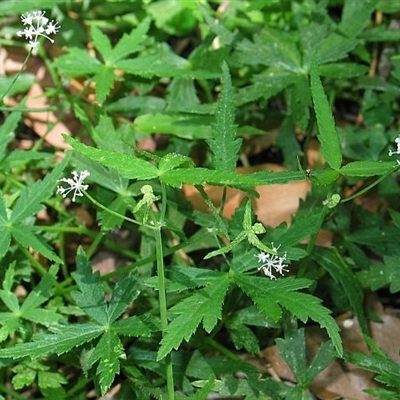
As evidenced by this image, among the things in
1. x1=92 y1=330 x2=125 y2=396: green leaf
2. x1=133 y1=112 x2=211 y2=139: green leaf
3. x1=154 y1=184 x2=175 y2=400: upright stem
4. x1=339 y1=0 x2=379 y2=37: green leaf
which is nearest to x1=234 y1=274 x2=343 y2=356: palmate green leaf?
x1=154 y1=184 x2=175 y2=400: upright stem

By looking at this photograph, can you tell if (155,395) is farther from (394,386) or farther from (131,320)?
(394,386)

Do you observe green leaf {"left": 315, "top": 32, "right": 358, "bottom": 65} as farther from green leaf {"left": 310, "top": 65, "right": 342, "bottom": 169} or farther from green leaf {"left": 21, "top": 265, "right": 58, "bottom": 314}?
green leaf {"left": 21, "top": 265, "right": 58, "bottom": 314}

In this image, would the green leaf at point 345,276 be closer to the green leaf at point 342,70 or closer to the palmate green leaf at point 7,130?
the green leaf at point 342,70

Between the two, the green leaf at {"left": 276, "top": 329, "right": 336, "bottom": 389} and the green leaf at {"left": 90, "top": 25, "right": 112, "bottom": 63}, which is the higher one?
the green leaf at {"left": 90, "top": 25, "right": 112, "bottom": 63}

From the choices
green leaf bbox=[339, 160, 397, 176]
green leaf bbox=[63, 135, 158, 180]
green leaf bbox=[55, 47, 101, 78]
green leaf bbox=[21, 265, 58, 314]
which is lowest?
green leaf bbox=[21, 265, 58, 314]

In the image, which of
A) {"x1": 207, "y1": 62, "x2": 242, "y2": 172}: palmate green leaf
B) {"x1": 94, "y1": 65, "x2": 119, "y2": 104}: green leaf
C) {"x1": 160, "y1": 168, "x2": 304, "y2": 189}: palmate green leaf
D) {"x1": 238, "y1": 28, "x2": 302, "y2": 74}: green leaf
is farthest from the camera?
{"x1": 238, "y1": 28, "x2": 302, "y2": 74}: green leaf

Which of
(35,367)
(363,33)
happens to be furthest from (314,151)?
(35,367)

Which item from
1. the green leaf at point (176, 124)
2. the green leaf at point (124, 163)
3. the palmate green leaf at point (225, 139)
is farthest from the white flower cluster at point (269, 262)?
the green leaf at point (176, 124)

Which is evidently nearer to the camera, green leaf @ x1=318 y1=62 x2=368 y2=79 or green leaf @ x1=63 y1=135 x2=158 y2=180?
green leaf @ x1=63 y1=135 x2=158 y2=180
